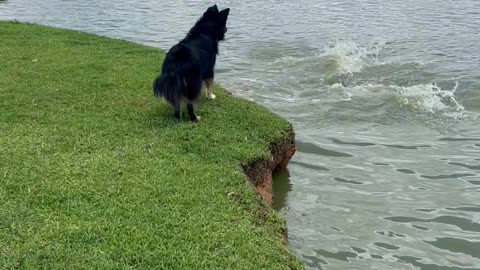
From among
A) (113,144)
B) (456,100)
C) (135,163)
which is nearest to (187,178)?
(135,163)

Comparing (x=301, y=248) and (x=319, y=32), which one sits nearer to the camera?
(x=301, y=248)

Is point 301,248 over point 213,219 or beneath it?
beneath

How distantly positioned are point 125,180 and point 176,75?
1.70 meters

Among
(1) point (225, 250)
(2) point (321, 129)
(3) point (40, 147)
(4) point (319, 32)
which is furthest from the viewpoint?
(4) point (319, 32)

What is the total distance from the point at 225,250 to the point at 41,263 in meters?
1.11

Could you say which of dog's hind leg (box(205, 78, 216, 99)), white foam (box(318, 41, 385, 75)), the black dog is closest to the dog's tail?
the black dog

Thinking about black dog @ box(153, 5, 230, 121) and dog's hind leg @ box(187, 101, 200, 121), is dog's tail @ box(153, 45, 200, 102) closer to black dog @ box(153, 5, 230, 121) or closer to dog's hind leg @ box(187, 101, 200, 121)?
black dog @ box(153, 5, 230, 121)

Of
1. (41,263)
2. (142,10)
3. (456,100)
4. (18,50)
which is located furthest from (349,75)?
(142,10)

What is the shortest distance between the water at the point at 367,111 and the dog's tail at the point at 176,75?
1.39 metres

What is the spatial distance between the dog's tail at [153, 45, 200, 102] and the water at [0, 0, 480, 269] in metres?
1.39

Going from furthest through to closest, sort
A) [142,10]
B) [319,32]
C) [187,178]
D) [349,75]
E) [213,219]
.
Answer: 1. [142,10]
2. [319,32]
3. [349,75]
4. [187,178]
5. [213,219]

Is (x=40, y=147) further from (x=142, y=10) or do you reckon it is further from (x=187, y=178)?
(x=142, y=10)

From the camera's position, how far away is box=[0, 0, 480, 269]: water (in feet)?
16.4

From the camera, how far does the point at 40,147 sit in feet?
16.8
